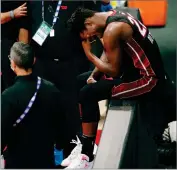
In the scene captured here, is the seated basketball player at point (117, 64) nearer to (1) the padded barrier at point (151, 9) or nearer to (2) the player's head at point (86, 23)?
(2) the player's head at point (86, 23)

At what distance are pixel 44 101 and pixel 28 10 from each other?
1.60 meters

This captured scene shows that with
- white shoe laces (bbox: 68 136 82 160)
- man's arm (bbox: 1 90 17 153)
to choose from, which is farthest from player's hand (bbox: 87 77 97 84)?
man's arm (bbox: 1 90 17 153)

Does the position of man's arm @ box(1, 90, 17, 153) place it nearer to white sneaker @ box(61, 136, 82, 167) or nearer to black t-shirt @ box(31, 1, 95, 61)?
white sneaker @ box(61, 136, 82, 167)

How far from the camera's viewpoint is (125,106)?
12.9 feet

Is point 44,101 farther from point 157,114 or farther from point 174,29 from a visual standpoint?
point 174,29

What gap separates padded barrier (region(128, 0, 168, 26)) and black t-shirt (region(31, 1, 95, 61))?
5.83ft

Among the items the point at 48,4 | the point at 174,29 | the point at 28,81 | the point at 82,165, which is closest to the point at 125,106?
the point at 82,165

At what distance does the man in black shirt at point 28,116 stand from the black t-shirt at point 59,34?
1.37m

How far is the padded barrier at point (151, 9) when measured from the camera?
6406mm

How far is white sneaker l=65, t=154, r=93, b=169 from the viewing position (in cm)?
392

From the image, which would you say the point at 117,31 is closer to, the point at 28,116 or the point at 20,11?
the point at 28,116

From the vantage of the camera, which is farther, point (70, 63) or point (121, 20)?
point (70, 63)

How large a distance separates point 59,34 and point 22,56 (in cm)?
148

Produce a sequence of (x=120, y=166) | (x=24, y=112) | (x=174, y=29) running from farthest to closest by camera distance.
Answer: (x=174, y=29) → (x=120, y=166) → (x=24, y=112)
